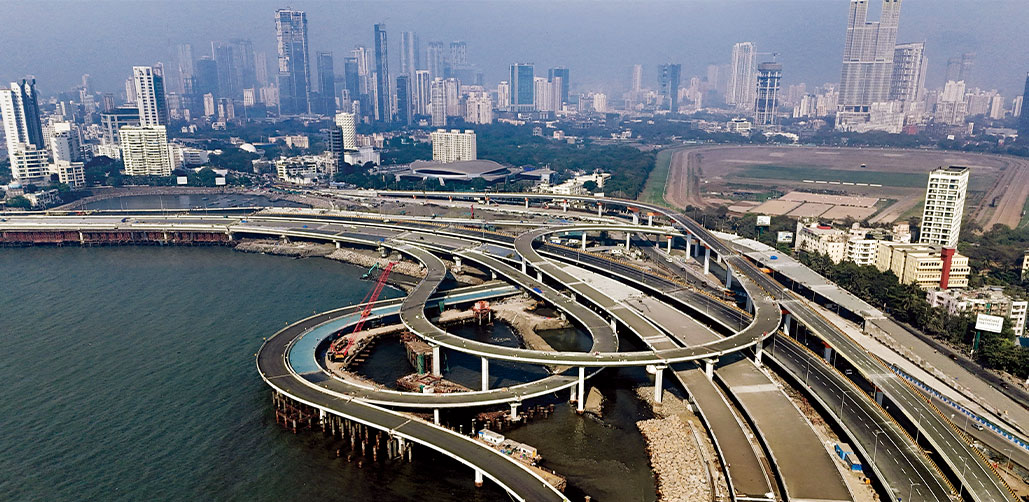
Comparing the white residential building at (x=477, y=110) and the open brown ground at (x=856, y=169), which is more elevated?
the white residential building at (x=477, y=110)

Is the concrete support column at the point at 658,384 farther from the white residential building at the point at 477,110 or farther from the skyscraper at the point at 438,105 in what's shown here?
the white residential building at the point at 477,110

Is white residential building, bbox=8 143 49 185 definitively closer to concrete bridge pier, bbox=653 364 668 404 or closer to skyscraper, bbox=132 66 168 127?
skyscraper, bbox=132 66 168 127

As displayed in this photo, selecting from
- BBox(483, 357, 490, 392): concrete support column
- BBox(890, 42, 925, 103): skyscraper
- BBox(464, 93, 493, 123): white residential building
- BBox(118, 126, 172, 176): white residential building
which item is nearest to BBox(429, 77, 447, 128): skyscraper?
BBox(464, 93, 493, 123): white residential building

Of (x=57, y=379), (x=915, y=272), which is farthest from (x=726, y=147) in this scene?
(x=57, y=379)

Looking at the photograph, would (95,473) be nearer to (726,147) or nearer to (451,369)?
(451,369)

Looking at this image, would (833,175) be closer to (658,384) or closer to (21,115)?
(658,384)

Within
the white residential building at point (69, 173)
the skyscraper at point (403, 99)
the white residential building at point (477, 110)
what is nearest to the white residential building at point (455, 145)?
the white residential building at point (69, 173)
